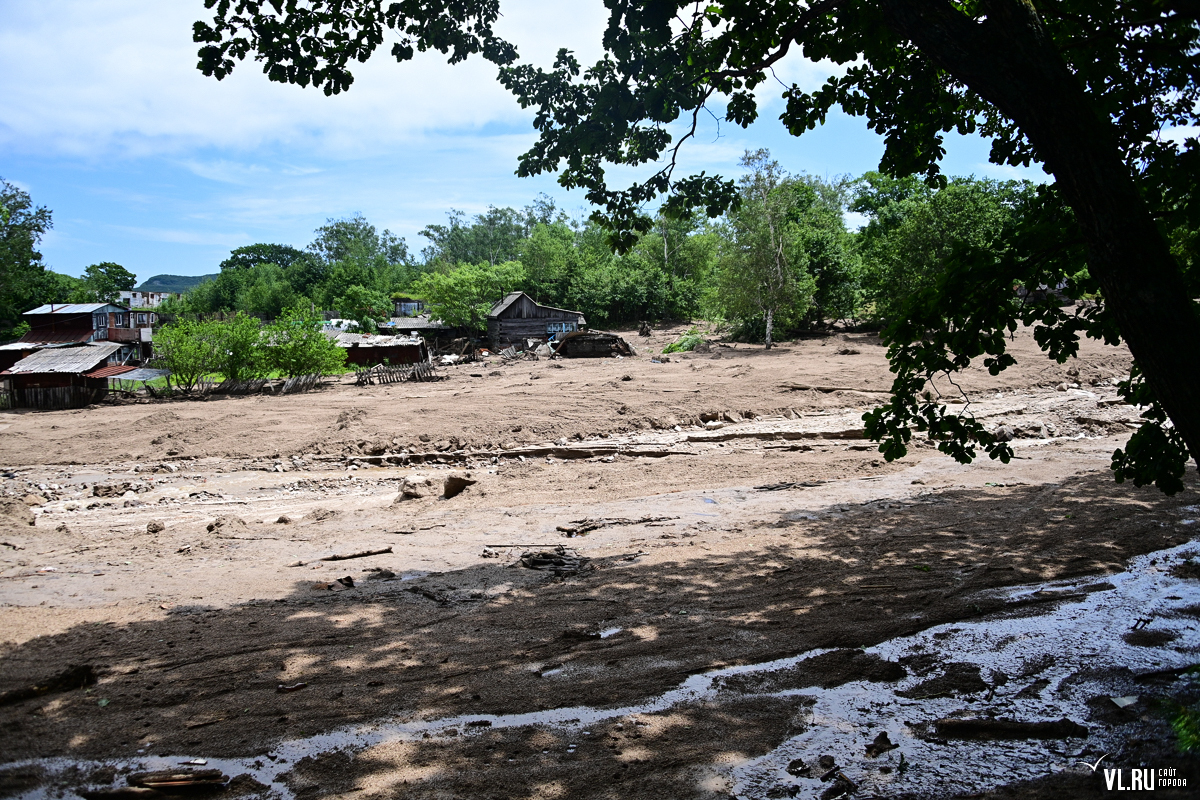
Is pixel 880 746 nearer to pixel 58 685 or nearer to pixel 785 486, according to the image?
pixel 58 685

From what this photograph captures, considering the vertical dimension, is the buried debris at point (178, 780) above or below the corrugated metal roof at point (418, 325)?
below

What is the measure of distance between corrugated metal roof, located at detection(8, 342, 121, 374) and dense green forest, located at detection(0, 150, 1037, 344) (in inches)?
346

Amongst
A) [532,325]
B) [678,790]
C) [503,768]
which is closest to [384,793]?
[503,768]

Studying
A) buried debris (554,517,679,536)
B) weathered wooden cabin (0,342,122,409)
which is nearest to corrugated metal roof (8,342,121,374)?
weathered wooden cabin (0,342,122,409)

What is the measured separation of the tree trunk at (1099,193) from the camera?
3547mm

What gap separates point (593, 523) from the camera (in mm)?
11000

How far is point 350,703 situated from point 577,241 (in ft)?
273

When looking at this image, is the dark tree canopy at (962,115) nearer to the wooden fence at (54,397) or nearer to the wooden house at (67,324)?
the wooden fence at (54,397)

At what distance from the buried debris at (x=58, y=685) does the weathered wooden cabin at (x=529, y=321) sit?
46.6 m

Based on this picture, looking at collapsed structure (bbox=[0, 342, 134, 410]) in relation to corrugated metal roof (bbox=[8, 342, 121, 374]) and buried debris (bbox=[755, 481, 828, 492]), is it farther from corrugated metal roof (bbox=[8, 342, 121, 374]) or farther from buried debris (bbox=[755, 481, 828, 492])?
buried debris (bbox=[755, 481, 828, 492])

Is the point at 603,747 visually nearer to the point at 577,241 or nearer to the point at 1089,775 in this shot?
the point at 1089,775

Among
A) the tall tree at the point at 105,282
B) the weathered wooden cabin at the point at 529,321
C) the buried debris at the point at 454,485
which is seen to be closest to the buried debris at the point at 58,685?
the buried debris at the point at 454,485

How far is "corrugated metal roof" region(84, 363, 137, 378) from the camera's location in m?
34.3

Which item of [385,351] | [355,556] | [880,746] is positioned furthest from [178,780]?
[385,351]
